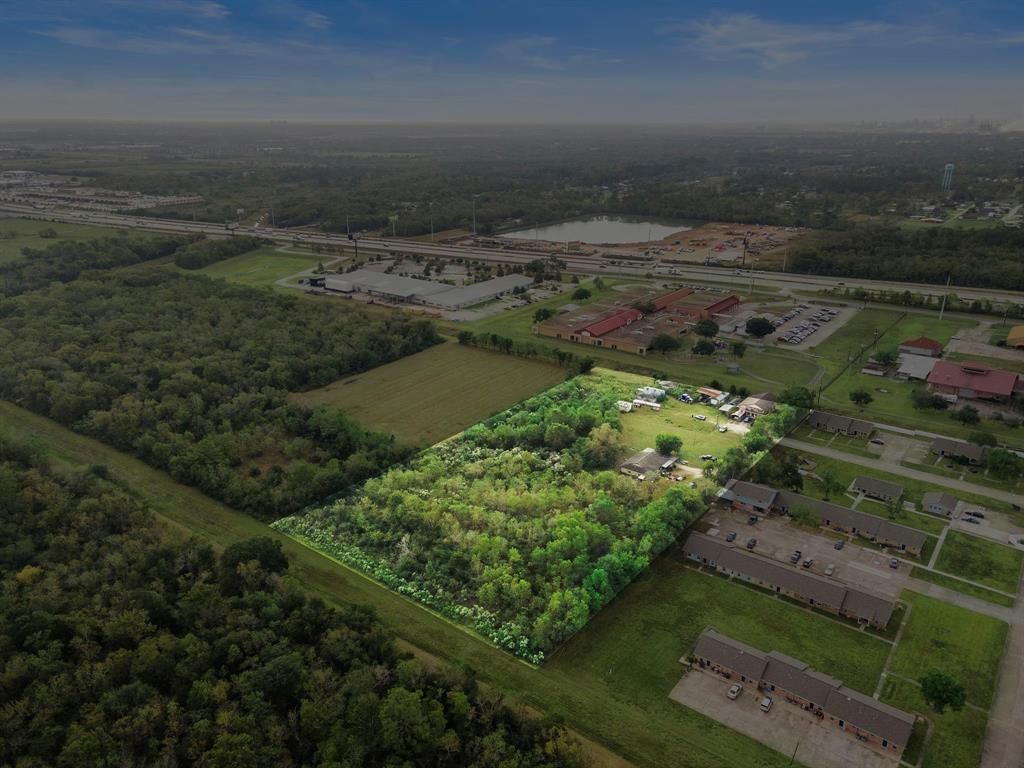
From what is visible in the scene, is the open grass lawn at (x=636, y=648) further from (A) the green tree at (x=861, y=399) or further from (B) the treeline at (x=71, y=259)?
(B) the treeline at (x=71, y=259)

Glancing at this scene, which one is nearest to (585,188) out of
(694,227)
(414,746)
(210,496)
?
(694,227)

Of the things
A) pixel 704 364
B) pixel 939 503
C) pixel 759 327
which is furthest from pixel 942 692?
pixel 759 327

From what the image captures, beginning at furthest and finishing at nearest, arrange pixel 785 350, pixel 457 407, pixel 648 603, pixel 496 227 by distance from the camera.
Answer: pixel 496 227, pixel 785 350, pixel 457 407, pixel 648 603

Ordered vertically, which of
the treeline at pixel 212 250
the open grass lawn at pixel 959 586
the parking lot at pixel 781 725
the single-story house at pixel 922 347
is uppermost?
the treeline at pixel 212 250

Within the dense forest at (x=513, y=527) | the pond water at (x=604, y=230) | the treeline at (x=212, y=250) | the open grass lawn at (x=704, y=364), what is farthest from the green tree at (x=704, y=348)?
the treeline at (x=212, y=250)

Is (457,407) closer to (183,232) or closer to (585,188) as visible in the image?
(183,232)

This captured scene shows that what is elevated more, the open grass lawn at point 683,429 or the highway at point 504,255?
the highway at point 504,255
